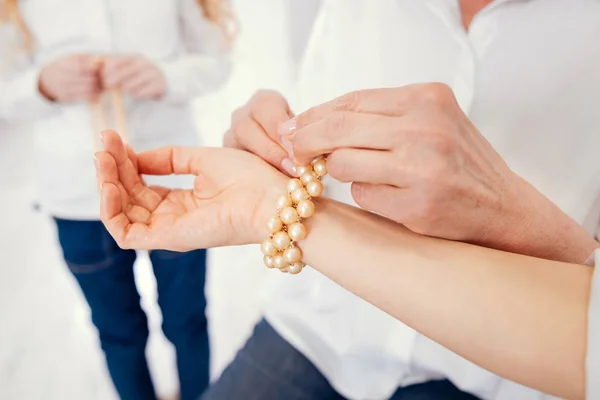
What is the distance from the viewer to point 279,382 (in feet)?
2.14

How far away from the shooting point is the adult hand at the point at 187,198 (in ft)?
1.54

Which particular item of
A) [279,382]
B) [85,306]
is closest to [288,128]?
[279,382]

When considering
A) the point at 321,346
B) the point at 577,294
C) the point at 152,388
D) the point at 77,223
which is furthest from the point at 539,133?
the point at 152,388

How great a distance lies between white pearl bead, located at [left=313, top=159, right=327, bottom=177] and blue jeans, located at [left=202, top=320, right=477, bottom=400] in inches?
13.3

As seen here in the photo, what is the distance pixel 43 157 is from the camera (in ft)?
2.84

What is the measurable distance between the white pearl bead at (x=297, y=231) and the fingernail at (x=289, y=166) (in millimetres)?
61

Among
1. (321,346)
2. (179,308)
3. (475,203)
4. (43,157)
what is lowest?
(179,308)

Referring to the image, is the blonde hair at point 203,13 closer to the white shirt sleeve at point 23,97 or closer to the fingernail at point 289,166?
the white shirt sleeve at point 23,97

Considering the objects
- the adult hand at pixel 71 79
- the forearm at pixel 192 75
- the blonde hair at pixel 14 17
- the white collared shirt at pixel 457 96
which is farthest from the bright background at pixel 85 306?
the white collared shirt at pixel 457 96

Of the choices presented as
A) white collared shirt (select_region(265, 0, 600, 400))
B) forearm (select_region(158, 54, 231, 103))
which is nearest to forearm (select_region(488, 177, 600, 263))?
white collared shirt (select_region(265, 0, 600, 400))

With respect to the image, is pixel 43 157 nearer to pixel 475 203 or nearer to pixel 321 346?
pixel 321 346

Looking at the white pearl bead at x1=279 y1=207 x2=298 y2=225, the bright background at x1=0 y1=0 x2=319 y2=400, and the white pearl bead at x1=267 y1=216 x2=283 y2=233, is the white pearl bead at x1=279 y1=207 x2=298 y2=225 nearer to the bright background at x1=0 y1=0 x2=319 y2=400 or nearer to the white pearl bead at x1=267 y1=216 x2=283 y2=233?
the white pearl bead at x1=267 y1=216 x2=283 y2=233

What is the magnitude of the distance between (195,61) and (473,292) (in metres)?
0.71

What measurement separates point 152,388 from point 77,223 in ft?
1.53
